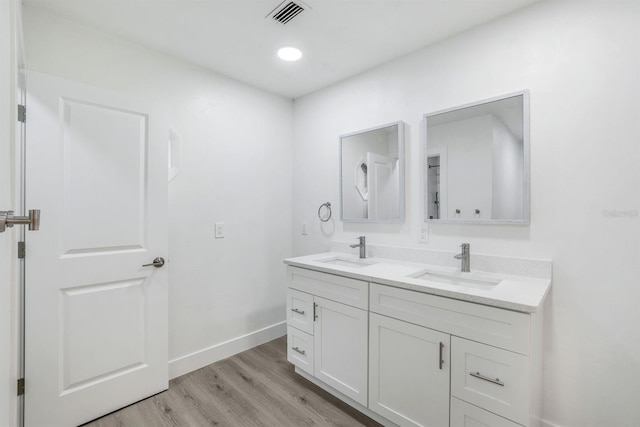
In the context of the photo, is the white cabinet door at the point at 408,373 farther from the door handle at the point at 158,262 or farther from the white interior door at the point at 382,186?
the door handle at the point at 158,262

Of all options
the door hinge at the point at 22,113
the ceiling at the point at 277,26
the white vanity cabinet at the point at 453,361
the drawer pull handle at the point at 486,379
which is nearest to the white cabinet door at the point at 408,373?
the white vanity cabinet at the point at 453,361

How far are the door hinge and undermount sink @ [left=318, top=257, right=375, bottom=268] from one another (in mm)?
1959

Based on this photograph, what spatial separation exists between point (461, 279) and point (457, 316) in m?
0.46

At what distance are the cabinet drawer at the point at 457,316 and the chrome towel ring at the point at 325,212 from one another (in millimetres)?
1131

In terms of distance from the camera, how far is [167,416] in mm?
1903

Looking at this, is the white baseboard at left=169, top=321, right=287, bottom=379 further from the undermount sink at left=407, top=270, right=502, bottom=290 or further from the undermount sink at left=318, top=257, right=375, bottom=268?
the undermount sink at left=407, top=270, right=502, bottom=290

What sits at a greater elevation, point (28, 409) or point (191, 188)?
point (191, 188)

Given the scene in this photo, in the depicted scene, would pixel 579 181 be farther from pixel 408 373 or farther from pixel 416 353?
pixel 408 373

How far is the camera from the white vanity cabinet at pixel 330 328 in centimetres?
188

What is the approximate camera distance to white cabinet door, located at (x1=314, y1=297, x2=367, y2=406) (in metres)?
1.87

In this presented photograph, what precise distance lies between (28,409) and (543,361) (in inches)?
111

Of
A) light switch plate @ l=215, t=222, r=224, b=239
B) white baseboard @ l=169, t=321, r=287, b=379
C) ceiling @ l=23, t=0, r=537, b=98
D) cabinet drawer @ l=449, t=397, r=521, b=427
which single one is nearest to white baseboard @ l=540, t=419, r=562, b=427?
cabinet drawer @ l=449, t=397, r=521, b=427

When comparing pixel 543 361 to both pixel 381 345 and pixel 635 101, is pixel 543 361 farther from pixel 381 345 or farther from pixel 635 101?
pixel 635 101

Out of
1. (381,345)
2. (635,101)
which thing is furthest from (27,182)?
(635,101)
